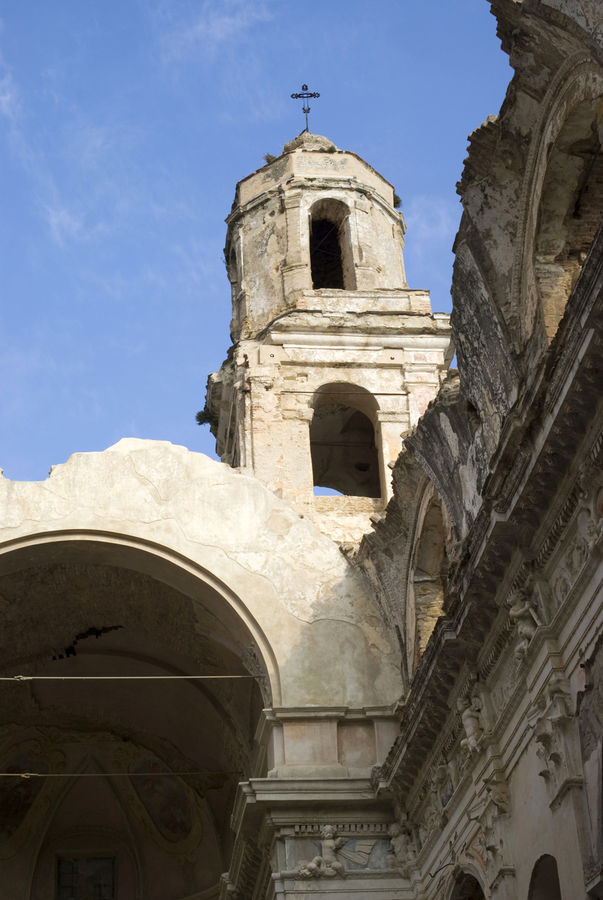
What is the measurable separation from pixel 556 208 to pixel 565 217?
0.31 ft

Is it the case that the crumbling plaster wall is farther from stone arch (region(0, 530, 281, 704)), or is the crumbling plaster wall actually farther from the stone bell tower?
the stone bell tower

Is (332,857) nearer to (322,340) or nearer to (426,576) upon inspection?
(426,576)

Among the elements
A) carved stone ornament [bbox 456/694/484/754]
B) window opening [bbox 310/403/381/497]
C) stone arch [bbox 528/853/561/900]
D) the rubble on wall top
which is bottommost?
stone arch [bbox 528/853/561/900]

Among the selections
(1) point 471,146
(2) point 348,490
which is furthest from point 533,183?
(2) point 348,490

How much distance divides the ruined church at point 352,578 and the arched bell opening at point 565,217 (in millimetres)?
20

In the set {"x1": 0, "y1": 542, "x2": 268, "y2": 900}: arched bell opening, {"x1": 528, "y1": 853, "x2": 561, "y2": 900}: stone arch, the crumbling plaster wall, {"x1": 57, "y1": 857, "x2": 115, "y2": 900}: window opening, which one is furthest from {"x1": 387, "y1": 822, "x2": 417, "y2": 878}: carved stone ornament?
{"x1": 57, "y1": 857, "x2": 115, "y2": 900}: window opening

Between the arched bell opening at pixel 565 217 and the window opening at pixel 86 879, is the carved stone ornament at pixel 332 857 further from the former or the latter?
the window opening at pixel 86 879

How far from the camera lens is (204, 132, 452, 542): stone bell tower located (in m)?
17.9

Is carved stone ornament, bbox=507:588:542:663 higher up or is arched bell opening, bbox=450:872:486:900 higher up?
carved stone ornament, bbox=507:588:542:663

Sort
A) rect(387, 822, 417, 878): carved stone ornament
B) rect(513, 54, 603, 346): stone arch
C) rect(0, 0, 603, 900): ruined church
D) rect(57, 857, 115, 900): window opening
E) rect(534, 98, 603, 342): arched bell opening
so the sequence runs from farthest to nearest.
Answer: rect(57, 857, 115, 900): window opening, rect(387, 822, 417, 878): carved stone ornament, rect(534, 98, 603, 342): arched bell opening, rect(513, 54, 603, 346): stone arch, rect(0, 0, 603, 900): ruined church

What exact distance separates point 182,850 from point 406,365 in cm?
767

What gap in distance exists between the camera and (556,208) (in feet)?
32.0

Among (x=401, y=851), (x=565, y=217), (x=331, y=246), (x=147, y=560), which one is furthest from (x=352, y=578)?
(x=331, y=246)

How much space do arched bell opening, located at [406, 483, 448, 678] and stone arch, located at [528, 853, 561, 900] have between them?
12.6 ft
